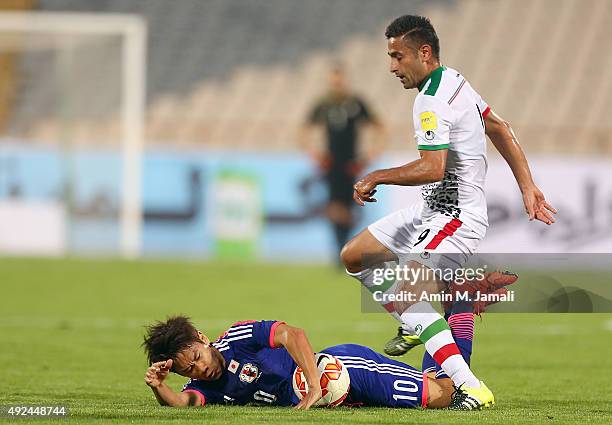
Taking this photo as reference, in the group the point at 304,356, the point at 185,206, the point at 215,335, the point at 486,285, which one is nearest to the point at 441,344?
the point at 486,285

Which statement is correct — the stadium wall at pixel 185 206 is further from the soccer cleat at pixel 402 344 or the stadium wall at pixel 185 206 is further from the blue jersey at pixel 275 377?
the blue jersey at pixel 275 377

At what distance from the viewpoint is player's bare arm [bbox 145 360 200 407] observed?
609 cm

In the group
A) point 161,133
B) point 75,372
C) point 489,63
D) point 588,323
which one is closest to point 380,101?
point 489,63

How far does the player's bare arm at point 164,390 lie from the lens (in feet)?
20.0

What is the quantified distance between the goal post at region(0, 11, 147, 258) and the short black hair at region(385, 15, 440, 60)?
511 inches

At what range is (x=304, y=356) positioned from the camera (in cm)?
604

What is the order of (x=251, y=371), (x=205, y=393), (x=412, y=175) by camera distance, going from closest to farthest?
(x=412, y=175)
(x=251, y=371)
(x=205, y=393)

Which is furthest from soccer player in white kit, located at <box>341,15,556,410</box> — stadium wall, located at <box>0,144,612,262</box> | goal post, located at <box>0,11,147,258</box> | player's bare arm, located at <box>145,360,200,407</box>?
goal post, located at <box>0,11,147,258</box>

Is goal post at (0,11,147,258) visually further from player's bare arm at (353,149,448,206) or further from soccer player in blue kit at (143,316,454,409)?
player's bare arm at (353,149,448,206)

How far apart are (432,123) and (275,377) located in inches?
59.9

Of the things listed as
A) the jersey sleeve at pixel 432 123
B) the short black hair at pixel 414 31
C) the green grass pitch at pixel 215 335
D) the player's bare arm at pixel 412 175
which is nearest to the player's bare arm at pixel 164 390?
the green grass pitch at pixel 215 335

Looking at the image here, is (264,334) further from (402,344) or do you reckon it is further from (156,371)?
(402,344)

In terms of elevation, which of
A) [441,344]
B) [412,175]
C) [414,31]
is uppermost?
[414,31]

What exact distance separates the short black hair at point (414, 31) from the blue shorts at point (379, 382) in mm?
1615
